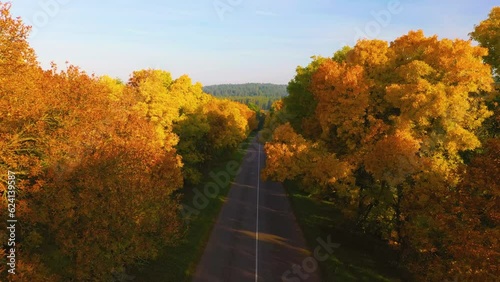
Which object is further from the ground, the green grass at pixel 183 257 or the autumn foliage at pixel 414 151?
the autumn foliage at pixel 414 151

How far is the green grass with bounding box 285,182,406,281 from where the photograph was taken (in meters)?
21.3

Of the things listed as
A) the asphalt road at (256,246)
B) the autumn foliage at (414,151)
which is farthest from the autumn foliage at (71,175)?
the autumn foliage at (414,151)

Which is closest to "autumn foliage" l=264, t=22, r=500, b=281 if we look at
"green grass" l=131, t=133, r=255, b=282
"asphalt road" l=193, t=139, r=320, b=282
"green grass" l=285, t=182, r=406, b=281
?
"green grass" l=285, t=182, r=406, b=281

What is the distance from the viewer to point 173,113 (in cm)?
3027

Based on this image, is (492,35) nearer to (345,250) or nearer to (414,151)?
(414,151)

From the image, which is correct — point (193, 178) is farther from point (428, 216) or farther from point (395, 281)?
point (428, 216)

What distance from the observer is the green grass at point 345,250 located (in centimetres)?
2133

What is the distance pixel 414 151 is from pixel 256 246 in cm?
1331

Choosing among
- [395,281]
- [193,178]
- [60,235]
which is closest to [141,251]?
[60,235]

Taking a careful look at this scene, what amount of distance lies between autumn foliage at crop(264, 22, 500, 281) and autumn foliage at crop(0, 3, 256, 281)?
11405 millimetres

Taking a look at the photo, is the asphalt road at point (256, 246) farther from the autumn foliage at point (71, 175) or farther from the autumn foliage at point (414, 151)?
the autumn foliage at point (71, 175)

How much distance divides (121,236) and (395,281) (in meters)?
16.2

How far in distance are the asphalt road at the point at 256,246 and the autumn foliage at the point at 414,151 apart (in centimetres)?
464

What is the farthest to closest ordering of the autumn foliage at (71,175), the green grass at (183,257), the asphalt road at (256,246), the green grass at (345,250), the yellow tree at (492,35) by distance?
the yellow tree at (492,35), the asphalt road at (256,246), the green grass at (345,250), the green grass at (183,257), the autumn foliage at (71,175)
